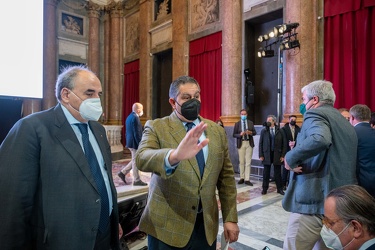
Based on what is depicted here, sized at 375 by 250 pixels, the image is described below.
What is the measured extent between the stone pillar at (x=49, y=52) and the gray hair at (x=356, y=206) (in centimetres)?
1184

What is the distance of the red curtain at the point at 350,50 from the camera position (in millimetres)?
5543

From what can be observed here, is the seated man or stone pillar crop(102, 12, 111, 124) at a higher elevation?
stone pillar crop(102, 12, 111, 124)

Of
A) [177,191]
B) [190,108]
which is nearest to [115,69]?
[190,108]

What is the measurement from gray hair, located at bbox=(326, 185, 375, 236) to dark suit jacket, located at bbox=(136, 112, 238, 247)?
0.63 metres

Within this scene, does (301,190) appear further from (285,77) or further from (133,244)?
(285,77)

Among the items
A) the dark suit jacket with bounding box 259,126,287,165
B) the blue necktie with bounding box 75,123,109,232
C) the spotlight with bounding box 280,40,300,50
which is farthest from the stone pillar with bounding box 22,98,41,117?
the blue necktie with bounding box 75,123,109,232

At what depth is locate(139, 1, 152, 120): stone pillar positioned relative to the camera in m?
11.2

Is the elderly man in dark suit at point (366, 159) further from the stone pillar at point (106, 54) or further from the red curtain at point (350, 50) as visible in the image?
the stone pillar at point (106, 54)

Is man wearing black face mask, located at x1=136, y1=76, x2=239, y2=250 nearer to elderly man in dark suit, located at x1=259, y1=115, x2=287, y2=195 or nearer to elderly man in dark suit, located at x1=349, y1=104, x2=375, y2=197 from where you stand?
elderly man in dark suit, located at x1=349, y1=104, x2=375, y2=197

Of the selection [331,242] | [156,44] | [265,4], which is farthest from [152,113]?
[331,242]

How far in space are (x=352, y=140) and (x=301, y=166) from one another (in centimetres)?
41

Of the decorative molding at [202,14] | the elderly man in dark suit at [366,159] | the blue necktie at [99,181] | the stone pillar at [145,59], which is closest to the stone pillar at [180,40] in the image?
the decorative molding at [202,14]

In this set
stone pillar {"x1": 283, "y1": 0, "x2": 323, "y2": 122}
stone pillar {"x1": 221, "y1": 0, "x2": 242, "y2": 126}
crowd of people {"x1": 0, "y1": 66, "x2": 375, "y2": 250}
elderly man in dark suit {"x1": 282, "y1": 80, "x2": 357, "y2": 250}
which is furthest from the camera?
stone pillar {"x1": 221, "y1": 0, "x2": 242, "y2": 126}

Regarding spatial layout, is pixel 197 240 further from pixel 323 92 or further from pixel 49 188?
pixel 323 92
